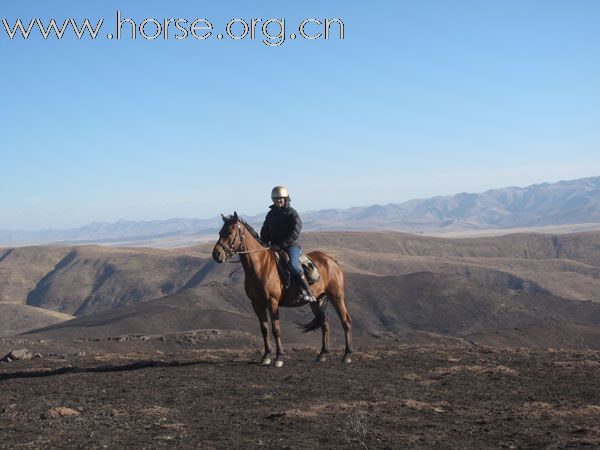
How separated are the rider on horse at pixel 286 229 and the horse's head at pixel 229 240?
888 millimetres

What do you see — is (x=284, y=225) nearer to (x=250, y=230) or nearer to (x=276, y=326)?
(x=250, y=230)

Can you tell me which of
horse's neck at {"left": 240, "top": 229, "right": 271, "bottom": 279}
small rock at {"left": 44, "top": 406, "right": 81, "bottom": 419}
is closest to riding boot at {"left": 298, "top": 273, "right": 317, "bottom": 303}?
horse's neck at {"left": 240, "top": 229, "right": 271, "bottom": 279}

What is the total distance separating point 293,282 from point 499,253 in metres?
123

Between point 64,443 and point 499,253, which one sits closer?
point 64,443

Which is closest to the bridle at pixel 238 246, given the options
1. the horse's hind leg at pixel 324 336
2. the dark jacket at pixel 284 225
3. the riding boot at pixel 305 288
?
the dark jacket at pixel 284 225

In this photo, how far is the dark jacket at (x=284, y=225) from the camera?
48.7 ft

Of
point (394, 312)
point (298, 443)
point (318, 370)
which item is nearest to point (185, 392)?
point (318, 370)

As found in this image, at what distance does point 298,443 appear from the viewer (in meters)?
8.57

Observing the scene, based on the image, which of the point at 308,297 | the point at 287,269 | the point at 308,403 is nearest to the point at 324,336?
the point at 308,297

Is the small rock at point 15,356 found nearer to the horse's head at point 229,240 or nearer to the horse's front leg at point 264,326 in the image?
the horse's front leg at point 264,326

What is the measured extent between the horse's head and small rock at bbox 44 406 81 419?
4282mm

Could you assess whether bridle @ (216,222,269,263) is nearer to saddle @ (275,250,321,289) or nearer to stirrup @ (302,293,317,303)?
saddle @ (275,250,321,289)

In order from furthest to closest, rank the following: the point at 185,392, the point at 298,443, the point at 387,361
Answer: the point at 387,361, the point at 185,392, the point at 298,443

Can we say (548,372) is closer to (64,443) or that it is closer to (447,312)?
(64,443)
